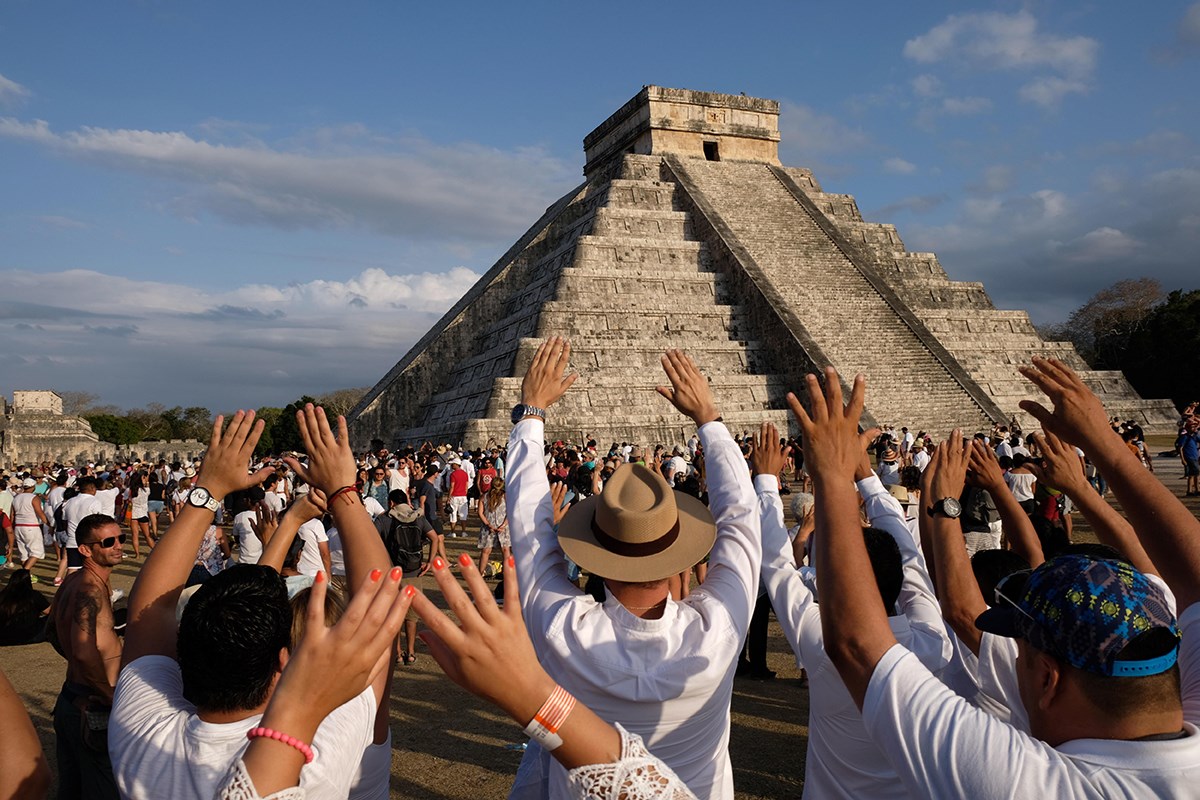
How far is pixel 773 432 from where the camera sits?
11.9 feet

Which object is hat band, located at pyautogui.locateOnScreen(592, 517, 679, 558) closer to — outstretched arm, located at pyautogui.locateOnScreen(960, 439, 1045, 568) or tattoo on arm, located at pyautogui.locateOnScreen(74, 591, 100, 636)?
outstretched arm, located at pyautogui.locateOnScreen(960, 439, 1045, 568)

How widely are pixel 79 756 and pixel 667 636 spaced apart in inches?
99.3

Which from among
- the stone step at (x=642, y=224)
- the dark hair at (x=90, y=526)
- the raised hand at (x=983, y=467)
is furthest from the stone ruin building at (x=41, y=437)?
the raised hand at (x=983, y=467)

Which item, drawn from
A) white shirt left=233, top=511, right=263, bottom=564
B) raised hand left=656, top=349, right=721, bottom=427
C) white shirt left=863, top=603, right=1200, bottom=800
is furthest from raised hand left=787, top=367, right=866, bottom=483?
white shirt left=233, top=511, right=263, bottom=564

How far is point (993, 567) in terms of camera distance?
358cm

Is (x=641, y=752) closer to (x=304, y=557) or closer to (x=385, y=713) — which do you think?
(x=385, y=713)

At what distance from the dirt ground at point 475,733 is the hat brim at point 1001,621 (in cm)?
339

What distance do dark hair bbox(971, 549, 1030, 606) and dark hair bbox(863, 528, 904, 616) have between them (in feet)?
1.48

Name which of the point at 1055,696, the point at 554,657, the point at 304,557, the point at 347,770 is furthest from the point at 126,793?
the point at 304,557

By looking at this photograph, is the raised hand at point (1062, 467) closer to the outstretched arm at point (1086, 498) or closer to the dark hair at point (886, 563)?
the outstretched arm at point (1086, 498)

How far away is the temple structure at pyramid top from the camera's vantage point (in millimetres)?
23812

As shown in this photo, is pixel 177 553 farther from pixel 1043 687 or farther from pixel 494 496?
pixel 494 496

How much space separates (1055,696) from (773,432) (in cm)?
201

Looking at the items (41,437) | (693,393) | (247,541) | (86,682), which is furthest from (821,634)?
(41,437)
